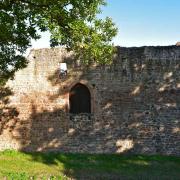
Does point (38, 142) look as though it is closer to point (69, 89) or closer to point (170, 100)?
point (69, 89)

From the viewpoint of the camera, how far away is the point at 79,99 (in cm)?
2195

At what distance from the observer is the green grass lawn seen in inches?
645

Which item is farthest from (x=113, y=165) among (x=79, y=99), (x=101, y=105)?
(x=79, y=99)

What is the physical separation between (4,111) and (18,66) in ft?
13.0

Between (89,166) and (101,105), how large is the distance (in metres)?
3.56

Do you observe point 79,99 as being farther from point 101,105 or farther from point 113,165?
point 113,165

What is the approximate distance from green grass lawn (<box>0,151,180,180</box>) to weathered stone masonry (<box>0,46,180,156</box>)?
660 mm

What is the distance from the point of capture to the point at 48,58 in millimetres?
21844

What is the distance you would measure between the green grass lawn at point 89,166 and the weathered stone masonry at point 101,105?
660mm

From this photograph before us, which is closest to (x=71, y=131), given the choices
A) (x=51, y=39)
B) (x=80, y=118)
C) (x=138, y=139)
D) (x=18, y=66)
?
(x=80, y=118)

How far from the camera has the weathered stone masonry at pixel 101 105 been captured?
2109 centimetres

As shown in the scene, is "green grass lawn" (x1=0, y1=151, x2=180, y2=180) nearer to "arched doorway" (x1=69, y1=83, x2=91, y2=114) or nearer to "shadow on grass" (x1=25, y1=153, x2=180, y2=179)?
"shadow on grass" (x1=25, y1=153, x2=180, y2=179)

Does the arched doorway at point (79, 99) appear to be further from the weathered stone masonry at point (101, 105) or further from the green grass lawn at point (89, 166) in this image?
the green grass lawn at point (89, 166)

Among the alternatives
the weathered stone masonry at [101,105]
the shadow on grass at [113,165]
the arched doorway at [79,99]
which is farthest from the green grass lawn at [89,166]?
the arched doorway at [79,99]
